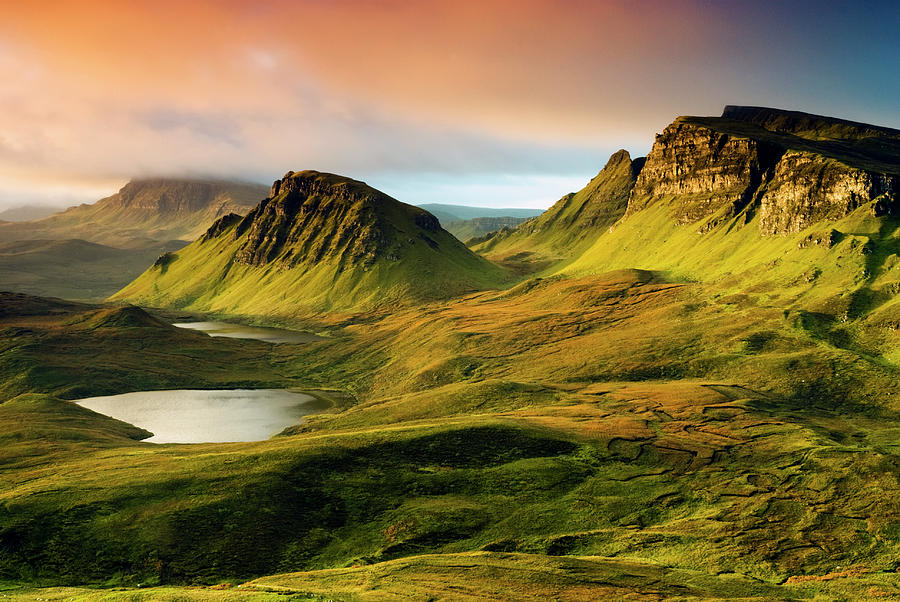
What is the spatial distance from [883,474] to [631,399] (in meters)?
68.2

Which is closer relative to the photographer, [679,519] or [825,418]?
[679,519]

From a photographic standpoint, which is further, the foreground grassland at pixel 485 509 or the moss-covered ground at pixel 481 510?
the foreground grassland at pixel 485 509

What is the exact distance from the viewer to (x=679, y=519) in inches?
4006

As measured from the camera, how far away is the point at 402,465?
120000 mm

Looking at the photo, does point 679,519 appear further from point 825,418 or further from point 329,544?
point 825,418

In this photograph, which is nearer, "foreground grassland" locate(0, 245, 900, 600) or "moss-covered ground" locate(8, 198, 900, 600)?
"moss-covered ground" locate(8, 198, 900, 600)

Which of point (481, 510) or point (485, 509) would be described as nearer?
point (481, 510)

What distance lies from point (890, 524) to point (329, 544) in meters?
85.6

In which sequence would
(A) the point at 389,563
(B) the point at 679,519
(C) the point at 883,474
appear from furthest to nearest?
(C) the point at 883,474, (B) the point at 679,519, (A) the point at 389,563

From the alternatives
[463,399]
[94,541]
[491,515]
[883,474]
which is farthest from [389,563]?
[463,399]

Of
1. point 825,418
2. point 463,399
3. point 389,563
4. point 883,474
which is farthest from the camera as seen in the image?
point 463,399

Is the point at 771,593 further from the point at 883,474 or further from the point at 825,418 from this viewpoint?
the point at 825,418

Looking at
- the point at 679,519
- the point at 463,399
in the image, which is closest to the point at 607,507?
the point at 679,519

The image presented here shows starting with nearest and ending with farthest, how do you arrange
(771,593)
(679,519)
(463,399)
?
1. (771,593)
2. (679,519)
3. (463,399)
